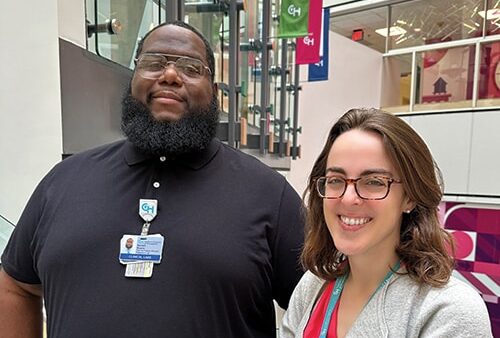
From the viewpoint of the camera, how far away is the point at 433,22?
7086 mm

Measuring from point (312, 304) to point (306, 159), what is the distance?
820 centimetres

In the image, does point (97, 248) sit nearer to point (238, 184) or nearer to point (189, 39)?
point (238, 184)

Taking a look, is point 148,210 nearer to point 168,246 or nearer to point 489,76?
point 168,246

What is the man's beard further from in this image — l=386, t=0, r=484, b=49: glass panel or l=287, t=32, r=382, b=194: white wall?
l=386, t=0, r=484, b=49: glass panel

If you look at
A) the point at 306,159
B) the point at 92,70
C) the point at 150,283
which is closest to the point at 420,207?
the point at 150,283

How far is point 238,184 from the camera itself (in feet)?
3.99

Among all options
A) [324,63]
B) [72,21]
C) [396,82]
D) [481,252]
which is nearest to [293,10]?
[324,63]

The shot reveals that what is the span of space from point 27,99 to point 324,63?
591 centimetres

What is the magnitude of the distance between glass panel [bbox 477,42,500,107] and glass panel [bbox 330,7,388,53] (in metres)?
2.76

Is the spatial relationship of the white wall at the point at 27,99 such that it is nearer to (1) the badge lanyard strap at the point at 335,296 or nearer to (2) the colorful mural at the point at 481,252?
(1) the badge lanyard strap at the point at 335,296

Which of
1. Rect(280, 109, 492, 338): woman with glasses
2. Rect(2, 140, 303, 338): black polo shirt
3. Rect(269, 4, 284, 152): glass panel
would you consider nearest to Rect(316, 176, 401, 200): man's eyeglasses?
Rect(280, 109, 492, 338): woman with glasses

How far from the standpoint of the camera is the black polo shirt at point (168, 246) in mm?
1077

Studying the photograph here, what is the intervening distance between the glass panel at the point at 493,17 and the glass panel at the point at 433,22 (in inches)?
4.2

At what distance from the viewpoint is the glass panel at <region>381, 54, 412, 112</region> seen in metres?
7.07
